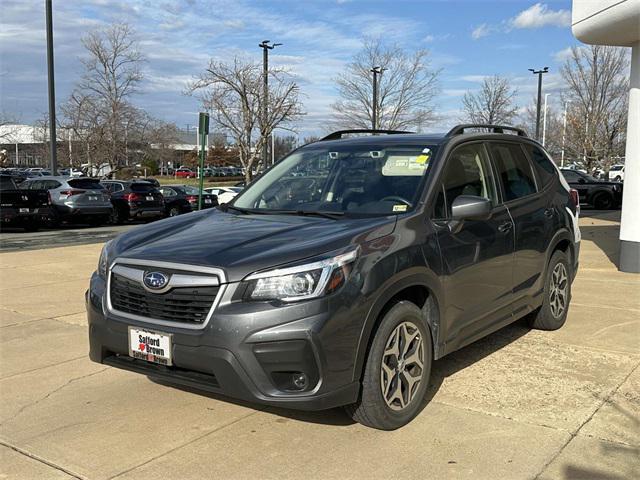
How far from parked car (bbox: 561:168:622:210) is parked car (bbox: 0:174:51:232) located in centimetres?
1900

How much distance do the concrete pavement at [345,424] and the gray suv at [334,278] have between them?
1.10ft

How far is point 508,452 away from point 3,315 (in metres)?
5.43

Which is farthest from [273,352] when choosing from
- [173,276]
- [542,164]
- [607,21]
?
[607,21]

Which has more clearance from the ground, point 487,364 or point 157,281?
point 157,281

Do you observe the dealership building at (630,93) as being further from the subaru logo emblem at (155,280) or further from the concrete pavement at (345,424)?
the subaru logo emblem at (155,280)

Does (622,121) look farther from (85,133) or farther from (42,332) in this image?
(42,332)

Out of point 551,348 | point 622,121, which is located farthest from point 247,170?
point 551,348

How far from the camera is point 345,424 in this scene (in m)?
3.82

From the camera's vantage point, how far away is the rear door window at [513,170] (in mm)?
5105

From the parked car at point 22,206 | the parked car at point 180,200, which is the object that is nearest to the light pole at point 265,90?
the parked car at point 180,200

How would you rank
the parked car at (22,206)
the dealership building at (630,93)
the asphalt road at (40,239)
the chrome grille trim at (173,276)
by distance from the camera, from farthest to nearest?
the parked car at (22,206), the asphalt road at (40,239), the dealership building at (630,93), the chrome grille trim at (173,276)

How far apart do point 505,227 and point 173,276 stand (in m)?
2.63

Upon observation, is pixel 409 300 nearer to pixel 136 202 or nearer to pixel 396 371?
pixel 396 371

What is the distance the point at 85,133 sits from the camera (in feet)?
107
